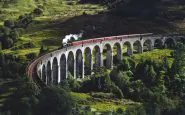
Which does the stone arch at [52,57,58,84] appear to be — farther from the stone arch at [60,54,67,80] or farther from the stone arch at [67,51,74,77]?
the stone arch at [67,51,74,77]

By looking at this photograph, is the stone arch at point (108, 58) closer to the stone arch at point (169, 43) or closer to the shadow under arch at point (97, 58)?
the shadow under arch at point (97, 58)

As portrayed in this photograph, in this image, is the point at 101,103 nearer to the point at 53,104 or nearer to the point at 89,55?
the point at 53,104

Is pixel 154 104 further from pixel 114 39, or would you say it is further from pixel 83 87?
pixel 114 39

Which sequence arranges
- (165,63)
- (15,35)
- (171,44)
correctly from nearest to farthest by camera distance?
1. (165,63)
2. (171,44)
3. (15,35)

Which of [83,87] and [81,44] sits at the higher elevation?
[81,44]

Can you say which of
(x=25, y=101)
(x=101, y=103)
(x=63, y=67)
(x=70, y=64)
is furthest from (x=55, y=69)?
(x=25, y=101)

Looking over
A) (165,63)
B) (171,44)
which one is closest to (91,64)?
(165,63)

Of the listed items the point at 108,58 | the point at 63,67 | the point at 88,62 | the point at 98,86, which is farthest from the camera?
the point at 108,58

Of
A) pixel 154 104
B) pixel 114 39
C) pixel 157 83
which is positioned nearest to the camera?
pixel 154 104

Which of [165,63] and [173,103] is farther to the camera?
[165,63]
